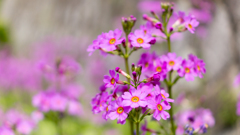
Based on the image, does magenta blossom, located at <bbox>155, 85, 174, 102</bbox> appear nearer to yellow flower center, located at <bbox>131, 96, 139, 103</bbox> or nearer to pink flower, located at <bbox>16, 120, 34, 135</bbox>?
yellow flower center, located at <bbox>131, 96, 139, 103</bbox>

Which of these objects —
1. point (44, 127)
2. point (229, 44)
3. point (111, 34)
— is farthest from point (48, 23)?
point (111, 34)

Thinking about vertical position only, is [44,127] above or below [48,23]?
below

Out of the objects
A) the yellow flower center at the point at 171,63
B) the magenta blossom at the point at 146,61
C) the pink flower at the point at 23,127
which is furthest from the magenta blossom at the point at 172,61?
the pink flower at the point at 23,127

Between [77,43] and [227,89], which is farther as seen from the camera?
[77,43]

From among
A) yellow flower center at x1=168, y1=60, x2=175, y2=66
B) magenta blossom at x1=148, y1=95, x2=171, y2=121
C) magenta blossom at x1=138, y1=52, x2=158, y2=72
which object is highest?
magenta blossom at x1=138, y1=52, x2=158, y2=72

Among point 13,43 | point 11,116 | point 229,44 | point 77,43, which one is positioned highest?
point 13,43

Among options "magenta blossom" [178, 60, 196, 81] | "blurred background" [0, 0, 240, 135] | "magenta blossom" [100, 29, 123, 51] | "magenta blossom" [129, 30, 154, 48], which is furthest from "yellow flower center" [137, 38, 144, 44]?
"blurred background" [0, 0, 240, 135]

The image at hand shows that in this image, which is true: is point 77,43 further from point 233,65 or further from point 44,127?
point 233,65

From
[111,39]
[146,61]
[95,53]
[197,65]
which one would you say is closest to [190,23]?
[197,65]

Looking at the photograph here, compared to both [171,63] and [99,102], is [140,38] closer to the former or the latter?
[171,63]
